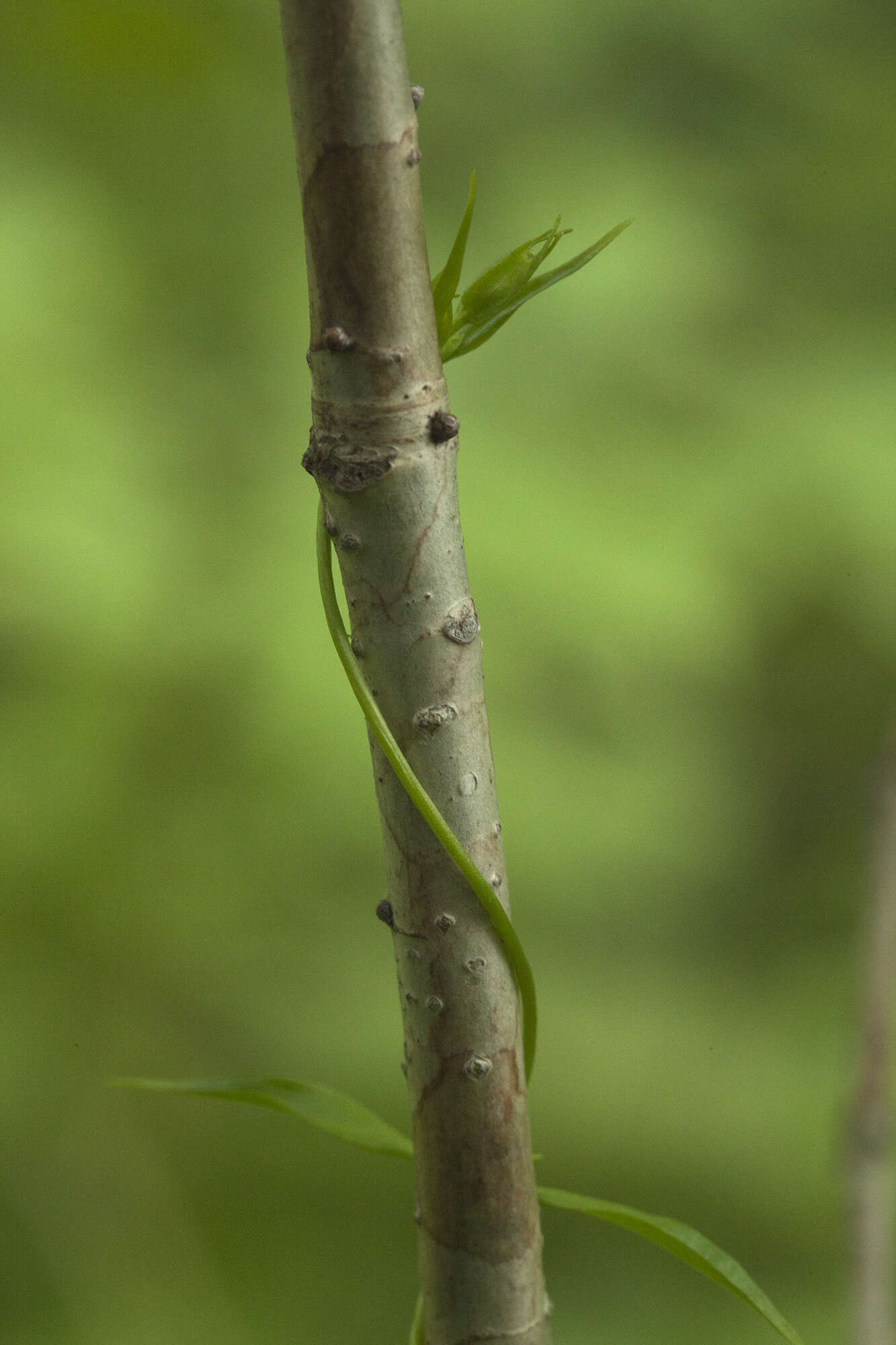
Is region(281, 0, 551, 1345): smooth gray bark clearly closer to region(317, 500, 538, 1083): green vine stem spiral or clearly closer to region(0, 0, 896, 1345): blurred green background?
region(317, 500, 538, 1083): green vine stem spiral

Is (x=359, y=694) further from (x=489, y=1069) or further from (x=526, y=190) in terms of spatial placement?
(x=526, y=190)

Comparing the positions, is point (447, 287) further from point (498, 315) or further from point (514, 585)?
point (514, 585)

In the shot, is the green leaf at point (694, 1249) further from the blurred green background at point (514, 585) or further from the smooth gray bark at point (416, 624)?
the blurred green background at point (514, 585)

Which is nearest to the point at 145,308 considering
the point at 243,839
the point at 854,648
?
the point at 243,839

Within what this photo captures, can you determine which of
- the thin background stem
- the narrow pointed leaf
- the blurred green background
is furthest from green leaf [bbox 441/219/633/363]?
the blurred green background

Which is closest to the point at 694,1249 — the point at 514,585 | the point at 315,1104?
the point at 315,1104

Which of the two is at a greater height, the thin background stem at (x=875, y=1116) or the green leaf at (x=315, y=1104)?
the thin background stem at (x=875, y=1116)

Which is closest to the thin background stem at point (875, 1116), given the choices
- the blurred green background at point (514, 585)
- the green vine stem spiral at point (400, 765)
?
the green vine stem spiral at point (400, 765)
